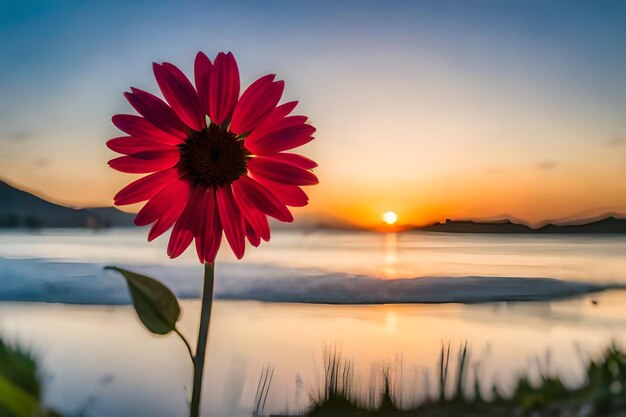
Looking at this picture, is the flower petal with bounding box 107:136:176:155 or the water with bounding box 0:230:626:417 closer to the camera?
the flower petal with bounding box 107:136:176:155

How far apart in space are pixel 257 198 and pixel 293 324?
15 cm

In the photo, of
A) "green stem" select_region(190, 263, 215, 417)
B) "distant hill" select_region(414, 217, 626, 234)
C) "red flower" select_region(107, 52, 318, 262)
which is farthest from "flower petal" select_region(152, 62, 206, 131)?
"distant hill" select_region(414, 217, 626, 234)

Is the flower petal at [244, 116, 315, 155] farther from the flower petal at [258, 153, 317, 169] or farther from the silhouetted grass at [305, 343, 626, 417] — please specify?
the silhouetted grass at [305, 343, 626, 417]

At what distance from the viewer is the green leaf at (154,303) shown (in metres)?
0.51

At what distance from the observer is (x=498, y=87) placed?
0.63 m

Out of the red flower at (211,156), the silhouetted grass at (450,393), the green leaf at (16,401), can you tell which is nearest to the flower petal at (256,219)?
the red flower at (211,156)

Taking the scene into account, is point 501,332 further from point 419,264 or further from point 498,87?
point 498,87

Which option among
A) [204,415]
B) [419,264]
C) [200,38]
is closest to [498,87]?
[419,264]

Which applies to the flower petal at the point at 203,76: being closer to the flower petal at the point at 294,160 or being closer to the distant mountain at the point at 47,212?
the flower petal at the point at 294,160

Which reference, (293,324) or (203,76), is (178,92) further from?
(293,324)

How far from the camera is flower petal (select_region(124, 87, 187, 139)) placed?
497mm

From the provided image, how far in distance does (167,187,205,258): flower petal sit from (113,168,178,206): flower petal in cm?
2

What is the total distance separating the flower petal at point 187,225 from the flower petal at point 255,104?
0.06m

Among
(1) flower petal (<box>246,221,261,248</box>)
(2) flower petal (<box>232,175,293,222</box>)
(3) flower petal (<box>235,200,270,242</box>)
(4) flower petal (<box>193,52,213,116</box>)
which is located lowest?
(1) flower petal (<box>246,221,261,248</box>)
